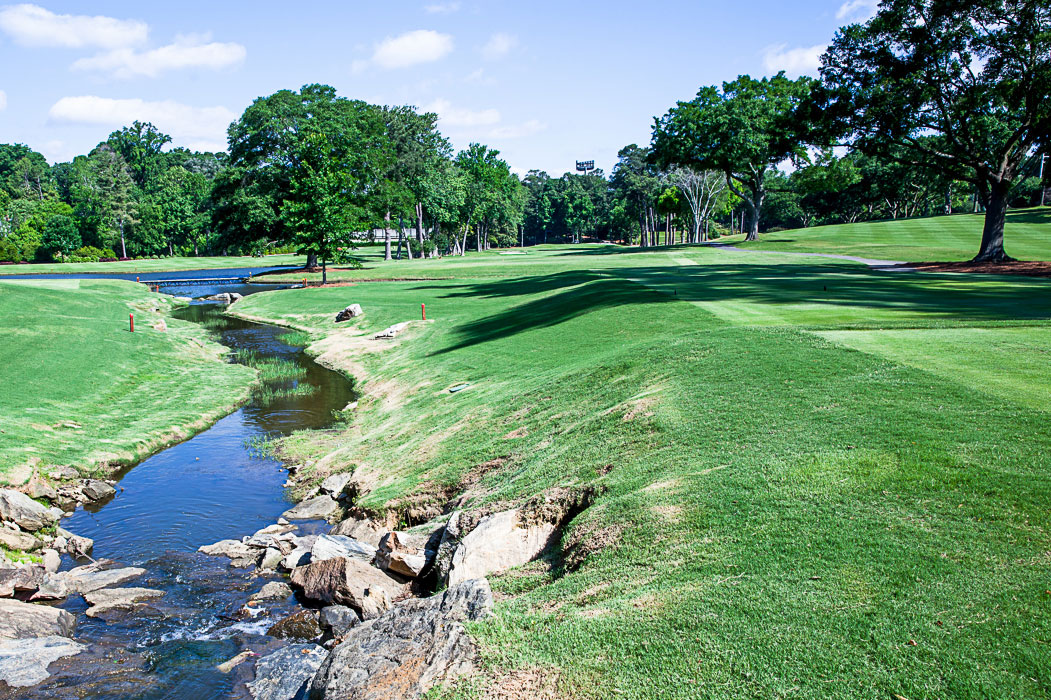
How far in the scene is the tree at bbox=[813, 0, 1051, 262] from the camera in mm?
31891

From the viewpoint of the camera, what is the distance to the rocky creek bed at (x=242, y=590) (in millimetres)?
7262

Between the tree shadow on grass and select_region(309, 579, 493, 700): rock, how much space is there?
46.6 ft

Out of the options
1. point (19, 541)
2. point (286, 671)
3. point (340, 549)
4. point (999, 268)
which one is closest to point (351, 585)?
point (286, 671)

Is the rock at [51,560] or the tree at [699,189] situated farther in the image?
the tree at [699,189]

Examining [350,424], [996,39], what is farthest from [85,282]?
[996,39]

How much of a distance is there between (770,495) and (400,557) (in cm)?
552

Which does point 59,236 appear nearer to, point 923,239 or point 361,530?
point 923,239

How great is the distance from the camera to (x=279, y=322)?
44906 millimetres

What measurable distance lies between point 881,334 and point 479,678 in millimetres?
12832

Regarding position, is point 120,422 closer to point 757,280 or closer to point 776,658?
point 776,658

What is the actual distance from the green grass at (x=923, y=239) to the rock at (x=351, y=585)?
45.1 m

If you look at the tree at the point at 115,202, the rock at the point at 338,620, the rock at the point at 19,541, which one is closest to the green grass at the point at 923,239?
the rock at the point at 338,620

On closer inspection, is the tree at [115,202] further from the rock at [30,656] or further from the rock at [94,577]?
the rock at [30,656]

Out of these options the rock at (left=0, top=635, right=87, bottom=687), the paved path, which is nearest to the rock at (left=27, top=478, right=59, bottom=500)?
the rock at (left=0, top=635, right=87, bottom=687)
